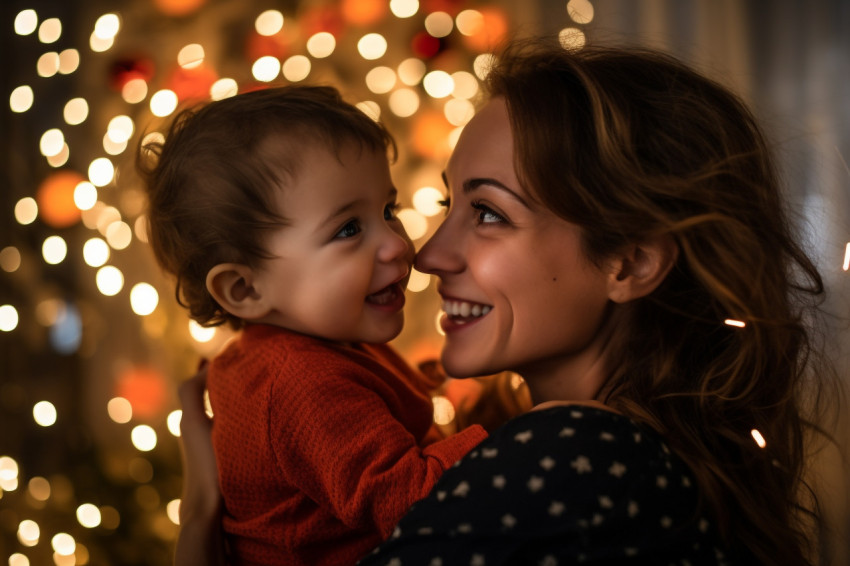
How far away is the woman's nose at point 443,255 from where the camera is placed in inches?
56.7

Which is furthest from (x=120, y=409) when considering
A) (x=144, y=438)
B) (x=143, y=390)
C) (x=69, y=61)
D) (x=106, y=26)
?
(x=106, y=26)

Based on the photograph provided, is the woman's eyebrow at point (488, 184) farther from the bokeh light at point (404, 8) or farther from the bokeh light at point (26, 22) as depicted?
the bokeh light at point (26, 22)

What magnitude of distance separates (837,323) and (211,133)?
67.4 inches

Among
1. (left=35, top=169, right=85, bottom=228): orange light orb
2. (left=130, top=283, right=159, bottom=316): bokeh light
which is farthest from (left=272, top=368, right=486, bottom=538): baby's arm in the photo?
(left=35, top=169, right=85, bottom=228): orange light orb

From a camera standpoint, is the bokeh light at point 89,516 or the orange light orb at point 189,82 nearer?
the orange light orb at point 189,82

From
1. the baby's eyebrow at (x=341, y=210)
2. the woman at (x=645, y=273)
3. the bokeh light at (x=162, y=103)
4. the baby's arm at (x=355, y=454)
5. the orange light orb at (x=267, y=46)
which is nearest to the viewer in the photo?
the baby's arm at (x=355, y=454)

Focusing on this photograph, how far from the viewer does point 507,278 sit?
53.9 inches

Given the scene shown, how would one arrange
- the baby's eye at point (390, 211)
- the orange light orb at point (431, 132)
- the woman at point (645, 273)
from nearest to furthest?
the woman at point (645, 273) → the baby's eye at point (390, 211) → the orange light orb at point (431, 132)

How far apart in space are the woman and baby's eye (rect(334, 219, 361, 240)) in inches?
5.2

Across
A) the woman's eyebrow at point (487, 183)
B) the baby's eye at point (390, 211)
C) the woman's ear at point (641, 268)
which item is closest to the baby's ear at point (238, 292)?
the baby's eye at point (390, 211)

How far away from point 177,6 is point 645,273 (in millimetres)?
2214

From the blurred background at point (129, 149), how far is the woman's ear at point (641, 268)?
153 centimetres

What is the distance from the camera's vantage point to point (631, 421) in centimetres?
116

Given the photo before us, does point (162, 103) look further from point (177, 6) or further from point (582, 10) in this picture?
point (582, 10)
